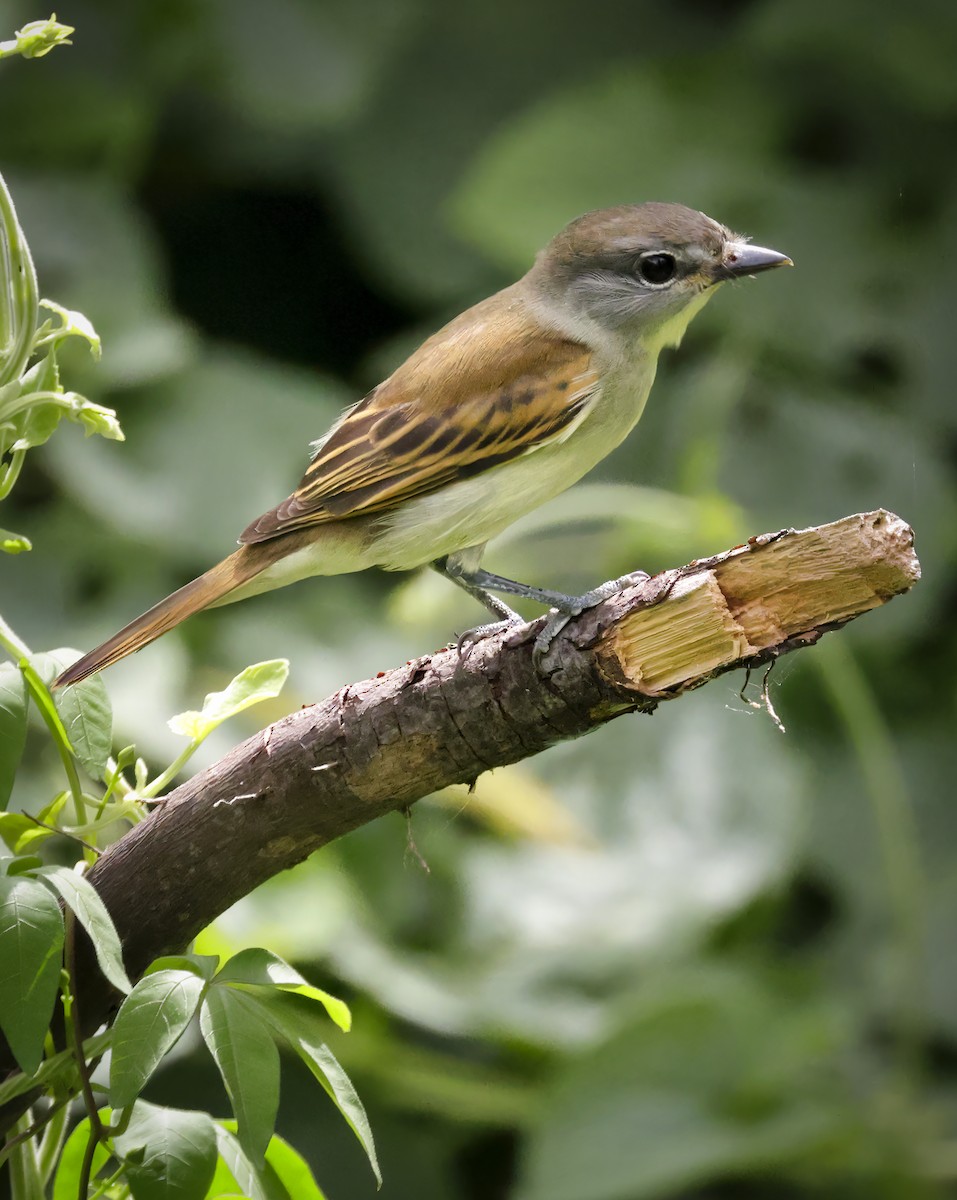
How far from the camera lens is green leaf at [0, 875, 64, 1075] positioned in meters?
1.36

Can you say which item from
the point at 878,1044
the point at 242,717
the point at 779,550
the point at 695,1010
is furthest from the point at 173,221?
the point at 779,550

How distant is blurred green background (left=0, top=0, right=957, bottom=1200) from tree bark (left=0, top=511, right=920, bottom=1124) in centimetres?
153

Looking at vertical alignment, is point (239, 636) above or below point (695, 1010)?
above

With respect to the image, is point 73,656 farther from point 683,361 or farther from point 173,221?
point 173,221

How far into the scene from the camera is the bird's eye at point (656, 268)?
2848 mm

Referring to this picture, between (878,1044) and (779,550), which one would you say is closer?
(779,550)

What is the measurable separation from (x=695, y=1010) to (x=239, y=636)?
4.74 feet

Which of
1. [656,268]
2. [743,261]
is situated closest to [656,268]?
[656,268]

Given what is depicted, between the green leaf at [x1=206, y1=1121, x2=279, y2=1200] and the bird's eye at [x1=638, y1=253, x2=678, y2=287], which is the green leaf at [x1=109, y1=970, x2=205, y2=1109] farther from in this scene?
the bird's eye at [x1=638, y1=253, x2=678, y2=287]

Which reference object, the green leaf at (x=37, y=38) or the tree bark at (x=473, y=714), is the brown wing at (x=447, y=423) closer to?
the tree bark at (x=473, y=714)

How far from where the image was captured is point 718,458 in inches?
165

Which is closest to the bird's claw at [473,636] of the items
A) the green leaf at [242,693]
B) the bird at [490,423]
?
the green leaf at [242,693]

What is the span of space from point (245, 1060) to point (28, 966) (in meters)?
0.22

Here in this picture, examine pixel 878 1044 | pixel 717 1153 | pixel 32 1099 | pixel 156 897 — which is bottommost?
pixel 878 1044
